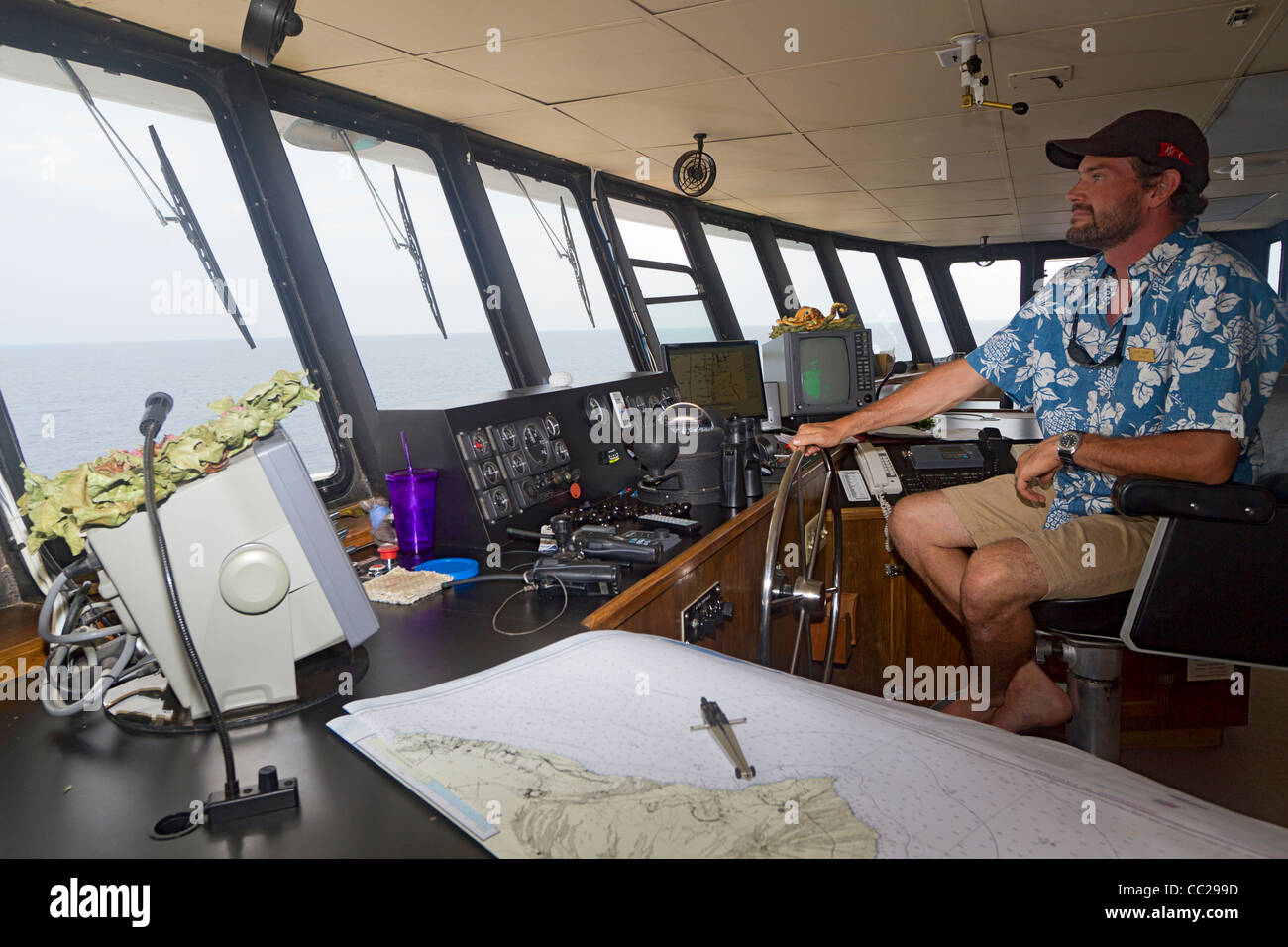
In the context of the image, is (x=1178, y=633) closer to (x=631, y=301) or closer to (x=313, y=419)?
(x=313, y=419)

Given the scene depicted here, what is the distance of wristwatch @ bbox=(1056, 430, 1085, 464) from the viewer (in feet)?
5.98

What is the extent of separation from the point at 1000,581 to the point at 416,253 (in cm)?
229

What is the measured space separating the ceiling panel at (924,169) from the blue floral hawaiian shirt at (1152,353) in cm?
313

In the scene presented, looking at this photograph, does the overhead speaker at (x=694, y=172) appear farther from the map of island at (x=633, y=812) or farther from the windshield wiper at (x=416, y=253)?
the map of island at (x=633, y=812)

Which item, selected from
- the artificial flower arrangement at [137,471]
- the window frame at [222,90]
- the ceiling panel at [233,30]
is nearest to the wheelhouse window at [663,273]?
the ceiling panel at [233,30]

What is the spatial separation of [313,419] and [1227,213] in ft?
29.3

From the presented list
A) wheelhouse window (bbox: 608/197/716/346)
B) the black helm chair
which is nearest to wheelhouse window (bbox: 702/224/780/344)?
wheelhouse window (bbox: 608/197/716/346)

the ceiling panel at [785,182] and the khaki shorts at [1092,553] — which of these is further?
the ceiling panel at [785,182]

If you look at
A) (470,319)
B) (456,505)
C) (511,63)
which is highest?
(511,63)

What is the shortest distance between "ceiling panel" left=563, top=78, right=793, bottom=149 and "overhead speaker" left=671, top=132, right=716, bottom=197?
0.12m

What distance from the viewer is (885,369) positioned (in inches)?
187

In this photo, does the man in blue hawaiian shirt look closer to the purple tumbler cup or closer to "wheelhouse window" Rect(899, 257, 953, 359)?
the purple tumbler cup

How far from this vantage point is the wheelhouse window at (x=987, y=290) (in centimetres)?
1002
